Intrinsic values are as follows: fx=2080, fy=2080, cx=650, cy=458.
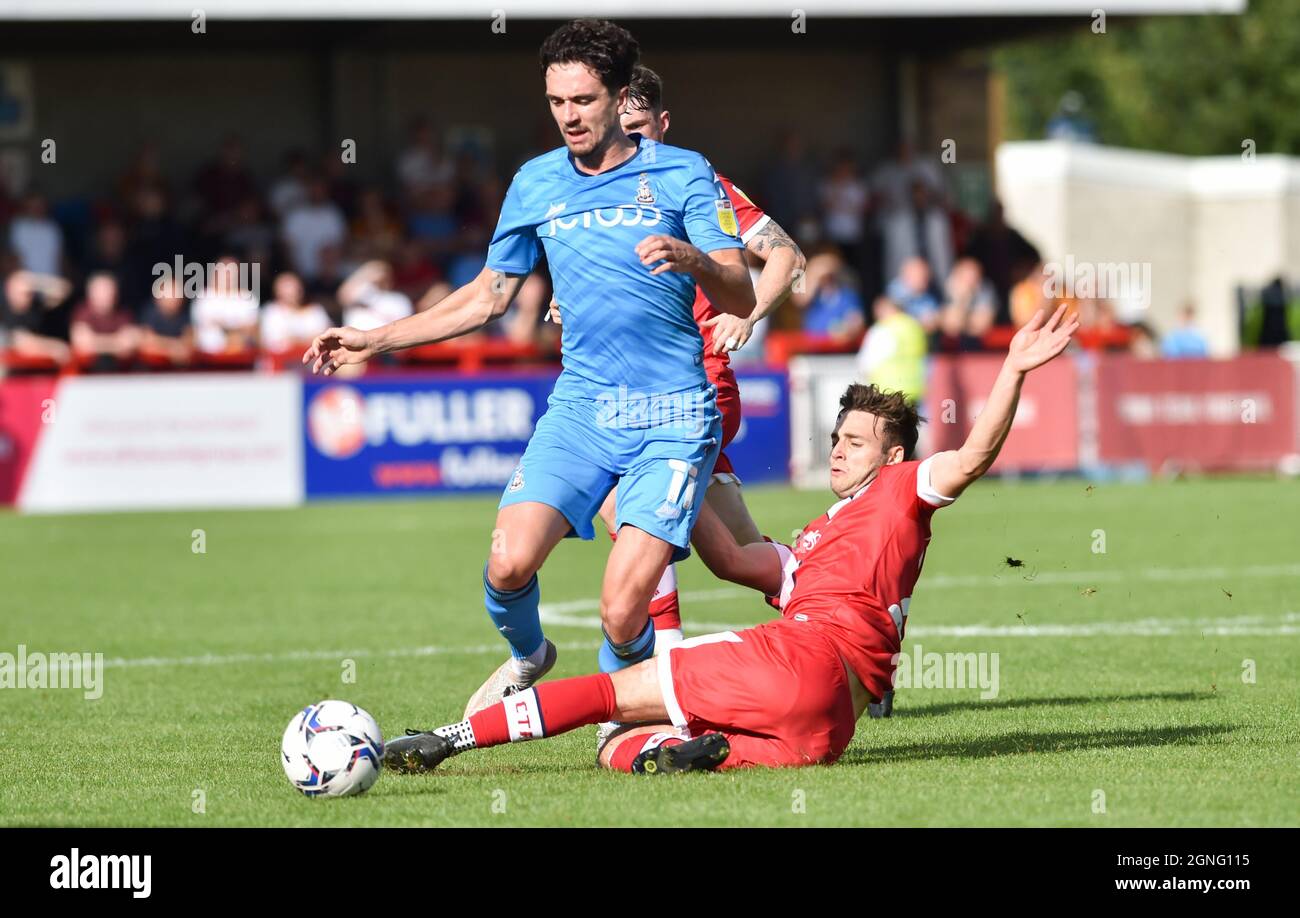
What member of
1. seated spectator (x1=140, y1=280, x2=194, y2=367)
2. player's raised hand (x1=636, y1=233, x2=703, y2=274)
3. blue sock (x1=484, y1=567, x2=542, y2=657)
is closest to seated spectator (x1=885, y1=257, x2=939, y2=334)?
seated spectator (x1=140, y1=280, x2=194, y2=367)

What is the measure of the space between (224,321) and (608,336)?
15.6 m

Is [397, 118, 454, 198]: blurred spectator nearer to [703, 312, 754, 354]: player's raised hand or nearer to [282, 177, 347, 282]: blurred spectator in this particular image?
[282, 177, 347, 282]: blurred spectator

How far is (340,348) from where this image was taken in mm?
7156

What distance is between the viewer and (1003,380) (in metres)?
6.64

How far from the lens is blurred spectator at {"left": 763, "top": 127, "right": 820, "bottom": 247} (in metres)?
27.0

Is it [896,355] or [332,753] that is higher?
[896,355]

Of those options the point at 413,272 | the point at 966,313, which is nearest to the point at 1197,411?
the point at 966,313

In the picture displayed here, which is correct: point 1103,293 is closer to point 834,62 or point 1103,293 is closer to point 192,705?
point 834,62

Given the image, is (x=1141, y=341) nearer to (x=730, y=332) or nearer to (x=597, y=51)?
(x=730, y=332)

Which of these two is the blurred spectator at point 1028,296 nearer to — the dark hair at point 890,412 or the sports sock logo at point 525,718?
the dark hair at point 890,412

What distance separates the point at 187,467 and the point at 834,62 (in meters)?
14.3

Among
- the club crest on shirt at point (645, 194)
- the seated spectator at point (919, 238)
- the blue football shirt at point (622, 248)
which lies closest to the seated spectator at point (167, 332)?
the seated spectator at point (919, 238)

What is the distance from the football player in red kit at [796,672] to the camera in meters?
6.60

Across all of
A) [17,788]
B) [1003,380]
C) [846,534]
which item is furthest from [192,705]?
[1003,380]
